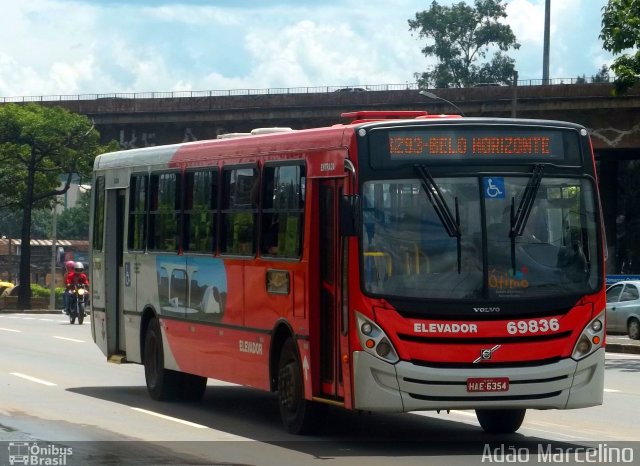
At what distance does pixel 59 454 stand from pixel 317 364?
2.34m

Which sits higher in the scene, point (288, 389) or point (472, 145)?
point (472, 145)

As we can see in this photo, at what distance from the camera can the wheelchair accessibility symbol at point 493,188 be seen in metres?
12.7

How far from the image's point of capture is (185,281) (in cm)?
1633

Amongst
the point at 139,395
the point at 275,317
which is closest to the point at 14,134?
the point at 139,395

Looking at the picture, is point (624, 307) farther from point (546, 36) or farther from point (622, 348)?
point (546, 36)

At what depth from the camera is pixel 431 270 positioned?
12453 millimetres

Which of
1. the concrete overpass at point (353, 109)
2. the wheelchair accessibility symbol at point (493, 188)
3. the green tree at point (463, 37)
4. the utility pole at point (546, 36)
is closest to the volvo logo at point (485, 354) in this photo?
the wheelchair accessibility symbol at point (493, 188)

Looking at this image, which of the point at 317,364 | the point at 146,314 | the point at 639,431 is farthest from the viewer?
the point at 146,314

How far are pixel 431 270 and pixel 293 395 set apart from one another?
75.4 inches

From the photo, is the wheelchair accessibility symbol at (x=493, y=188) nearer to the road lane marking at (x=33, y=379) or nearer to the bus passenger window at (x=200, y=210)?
the bus passenger window at (x=200, y=210)

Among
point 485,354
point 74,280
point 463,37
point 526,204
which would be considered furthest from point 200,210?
point 463,37

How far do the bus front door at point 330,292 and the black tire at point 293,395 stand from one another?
0.39 meters

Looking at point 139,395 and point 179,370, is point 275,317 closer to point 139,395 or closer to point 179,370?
point 179,370

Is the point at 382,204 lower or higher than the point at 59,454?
higher
